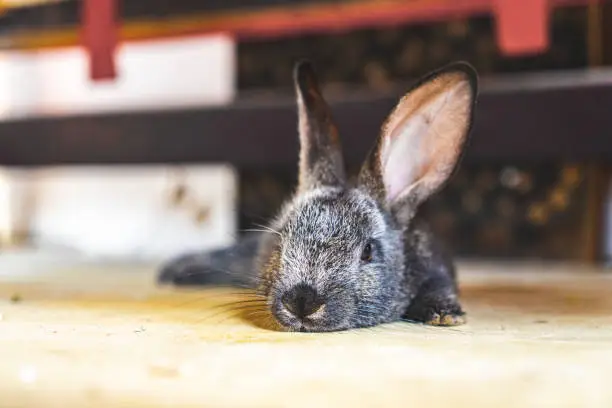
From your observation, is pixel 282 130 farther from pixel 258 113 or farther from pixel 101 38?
pixel 101 38

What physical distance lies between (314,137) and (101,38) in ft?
2.62

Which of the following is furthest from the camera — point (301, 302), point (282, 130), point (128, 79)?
point (128, 79)

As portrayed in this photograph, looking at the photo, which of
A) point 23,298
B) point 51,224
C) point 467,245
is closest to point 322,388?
point 23,298

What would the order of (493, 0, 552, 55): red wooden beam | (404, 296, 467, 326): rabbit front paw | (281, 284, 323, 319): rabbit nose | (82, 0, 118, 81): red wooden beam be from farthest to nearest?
(82, 0, 118, 81): red wooden beam, (493, 0, 552, 55): red wooden beam, (404, 296, 467, 326): rabbit front paw, (281, 284, 323, 319): rabbit nose

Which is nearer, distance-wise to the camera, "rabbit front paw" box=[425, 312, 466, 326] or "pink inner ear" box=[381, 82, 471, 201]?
"rabbit front paw" box=[425, 312, 466, 326]

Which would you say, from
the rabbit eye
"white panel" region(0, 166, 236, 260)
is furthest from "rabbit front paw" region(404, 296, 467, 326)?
"white panel" region(0, 166, 236, 260)

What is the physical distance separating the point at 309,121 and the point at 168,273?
26.1 inches

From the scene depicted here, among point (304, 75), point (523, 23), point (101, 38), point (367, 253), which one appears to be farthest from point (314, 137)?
point (101, 38)

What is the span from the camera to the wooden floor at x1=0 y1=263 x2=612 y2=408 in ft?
2.47

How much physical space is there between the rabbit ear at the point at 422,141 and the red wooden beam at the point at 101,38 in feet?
2.87

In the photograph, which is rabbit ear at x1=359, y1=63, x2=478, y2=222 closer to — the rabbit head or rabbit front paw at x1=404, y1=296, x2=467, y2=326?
the rabbit head

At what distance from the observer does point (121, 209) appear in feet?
10.4

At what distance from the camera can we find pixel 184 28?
2.14 m

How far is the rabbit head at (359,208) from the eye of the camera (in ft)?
3.49
